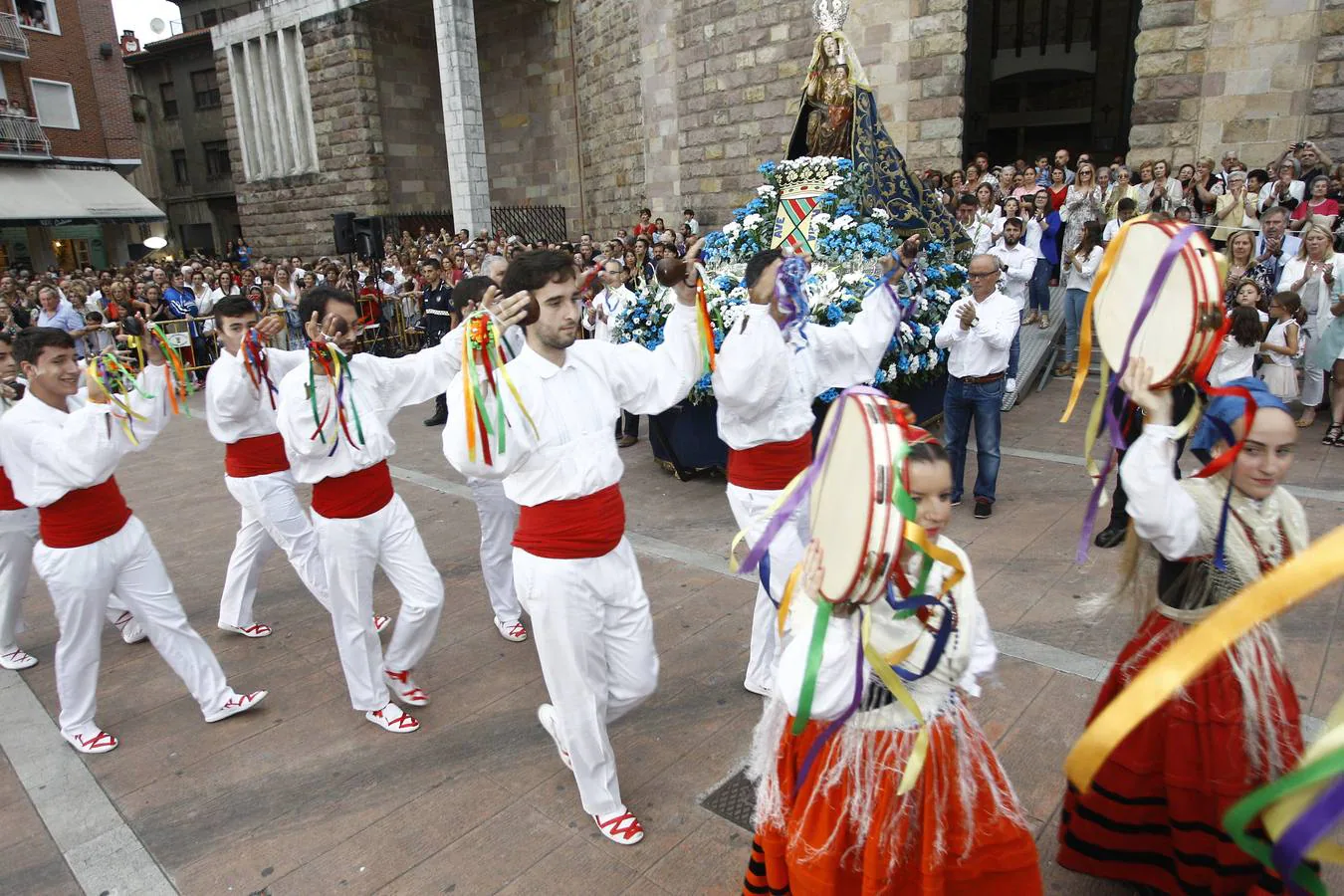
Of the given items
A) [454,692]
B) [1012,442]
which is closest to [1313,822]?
[454,692]

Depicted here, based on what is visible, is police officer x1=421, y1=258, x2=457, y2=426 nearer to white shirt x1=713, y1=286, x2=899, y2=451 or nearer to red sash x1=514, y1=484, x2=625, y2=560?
white shirt x1=713, y1=286, x2=899, y2=451

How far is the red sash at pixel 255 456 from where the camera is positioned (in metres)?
4.88

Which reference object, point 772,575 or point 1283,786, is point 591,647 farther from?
point 1283,786

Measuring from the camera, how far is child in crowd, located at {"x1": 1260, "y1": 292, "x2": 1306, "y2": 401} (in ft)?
24.3

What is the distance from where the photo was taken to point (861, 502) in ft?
6.16

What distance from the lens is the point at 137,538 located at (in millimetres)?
4004

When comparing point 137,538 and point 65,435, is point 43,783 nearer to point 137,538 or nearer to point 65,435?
point 137,538

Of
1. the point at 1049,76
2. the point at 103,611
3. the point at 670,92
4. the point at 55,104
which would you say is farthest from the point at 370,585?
the point at 55,104

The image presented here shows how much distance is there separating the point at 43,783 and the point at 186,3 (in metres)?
42.7

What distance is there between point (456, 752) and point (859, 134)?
672 centimetres

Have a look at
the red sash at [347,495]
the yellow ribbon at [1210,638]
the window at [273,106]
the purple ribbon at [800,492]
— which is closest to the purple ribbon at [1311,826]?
the yellow ribbon at [1210,638]

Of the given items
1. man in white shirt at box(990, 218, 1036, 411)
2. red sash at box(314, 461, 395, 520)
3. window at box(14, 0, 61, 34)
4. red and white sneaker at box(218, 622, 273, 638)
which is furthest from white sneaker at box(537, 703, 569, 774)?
window at box(14, 0, 61, 34)

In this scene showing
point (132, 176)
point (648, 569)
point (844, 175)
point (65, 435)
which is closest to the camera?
point (65, 435)

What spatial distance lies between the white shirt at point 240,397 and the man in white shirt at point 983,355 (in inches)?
171
